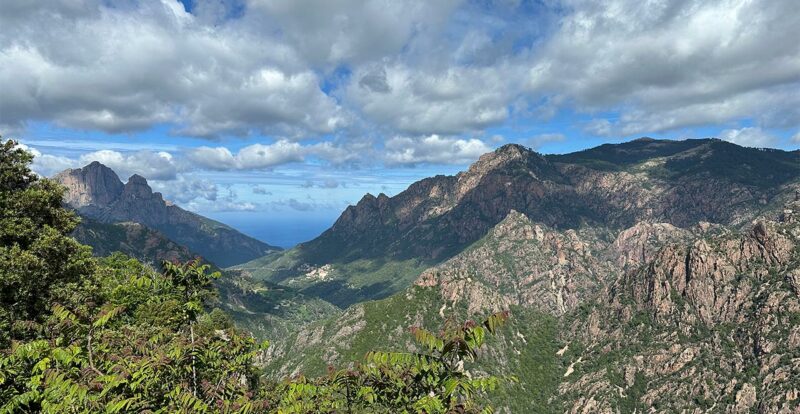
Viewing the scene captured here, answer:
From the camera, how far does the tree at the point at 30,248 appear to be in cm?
3086

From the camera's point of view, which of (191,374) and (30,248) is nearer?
(191,374)

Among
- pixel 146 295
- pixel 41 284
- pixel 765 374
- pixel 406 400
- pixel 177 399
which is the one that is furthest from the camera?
pixel 765 374

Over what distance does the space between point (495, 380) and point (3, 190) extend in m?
44.2

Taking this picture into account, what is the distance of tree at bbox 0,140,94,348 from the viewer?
3086 cm

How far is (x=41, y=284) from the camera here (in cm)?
3347

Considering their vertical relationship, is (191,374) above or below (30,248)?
below

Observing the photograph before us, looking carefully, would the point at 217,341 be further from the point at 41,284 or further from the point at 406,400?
the point at 41,284

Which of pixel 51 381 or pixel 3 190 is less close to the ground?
pixel 3 190

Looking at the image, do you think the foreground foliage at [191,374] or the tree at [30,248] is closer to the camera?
the foreground foliage at [191,374]

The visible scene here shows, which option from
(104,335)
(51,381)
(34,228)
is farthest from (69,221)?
(51,381)

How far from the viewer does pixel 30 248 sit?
3375 cm

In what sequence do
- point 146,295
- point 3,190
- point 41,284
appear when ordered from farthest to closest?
point 146,295 < point 3,190 < point 41,284

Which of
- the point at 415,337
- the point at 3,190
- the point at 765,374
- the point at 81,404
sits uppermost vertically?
the point at 3,190

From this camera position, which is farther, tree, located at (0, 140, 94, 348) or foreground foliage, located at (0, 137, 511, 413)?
tree, located at (0, 140, 94, 348)
